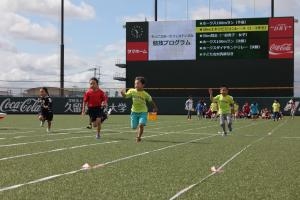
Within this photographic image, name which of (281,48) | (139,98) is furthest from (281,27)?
(139,98)

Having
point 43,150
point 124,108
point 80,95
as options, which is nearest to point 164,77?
point 124,108

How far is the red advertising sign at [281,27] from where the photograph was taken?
4822cm

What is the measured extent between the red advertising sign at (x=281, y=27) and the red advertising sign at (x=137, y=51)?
35.4ft

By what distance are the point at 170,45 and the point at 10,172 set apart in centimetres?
4254

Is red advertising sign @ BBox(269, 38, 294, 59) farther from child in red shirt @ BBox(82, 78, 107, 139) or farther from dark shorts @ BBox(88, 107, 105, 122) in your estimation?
dark shorts @ BBox(88, 107, 105, 122)

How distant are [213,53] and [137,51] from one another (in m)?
6.69

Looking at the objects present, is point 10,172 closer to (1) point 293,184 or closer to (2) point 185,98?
(1) point 293,184

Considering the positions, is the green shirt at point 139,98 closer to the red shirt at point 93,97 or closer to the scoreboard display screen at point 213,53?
the red shirt at point 93,97

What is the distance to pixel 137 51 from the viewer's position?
166 feet

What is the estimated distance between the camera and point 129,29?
2018 inches

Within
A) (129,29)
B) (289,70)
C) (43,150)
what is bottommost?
(43,150)

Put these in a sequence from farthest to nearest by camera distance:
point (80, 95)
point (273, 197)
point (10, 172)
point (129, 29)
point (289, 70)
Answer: point (80, 95)
point (129, 29)
point (289, 70)
point (10, 172)
point (273, 197)

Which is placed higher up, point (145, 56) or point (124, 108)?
point (145, 56)

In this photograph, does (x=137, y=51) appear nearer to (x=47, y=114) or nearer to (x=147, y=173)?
(x=47, y=114)
